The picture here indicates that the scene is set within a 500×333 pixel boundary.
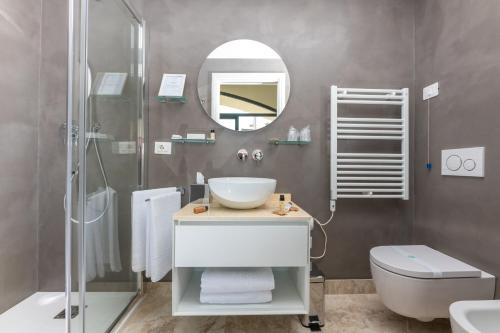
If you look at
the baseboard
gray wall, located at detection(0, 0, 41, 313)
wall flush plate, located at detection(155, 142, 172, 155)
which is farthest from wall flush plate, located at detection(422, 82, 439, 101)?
gray wall, located at detection(0, 0, 41, 313)

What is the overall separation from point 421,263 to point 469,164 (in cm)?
61

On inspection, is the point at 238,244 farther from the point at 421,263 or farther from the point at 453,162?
the point at 453,162

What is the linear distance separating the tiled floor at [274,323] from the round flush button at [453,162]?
0.94 metres

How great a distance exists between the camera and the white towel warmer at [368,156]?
1731 mm

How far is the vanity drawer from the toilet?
0.50 meters

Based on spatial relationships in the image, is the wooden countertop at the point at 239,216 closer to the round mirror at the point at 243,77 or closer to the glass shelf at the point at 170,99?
the round mirror at the point at 243,77

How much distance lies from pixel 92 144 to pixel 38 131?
2.87 feet

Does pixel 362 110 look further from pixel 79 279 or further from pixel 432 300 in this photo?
pixel 79 279

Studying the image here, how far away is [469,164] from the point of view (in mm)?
1398

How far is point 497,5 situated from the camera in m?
1.27

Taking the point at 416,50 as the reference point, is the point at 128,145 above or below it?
below

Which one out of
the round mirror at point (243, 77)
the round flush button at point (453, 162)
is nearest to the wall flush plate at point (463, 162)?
the round flush button at point (453, 162)

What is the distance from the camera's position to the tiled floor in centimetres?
146

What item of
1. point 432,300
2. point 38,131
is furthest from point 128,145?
point 432,300
